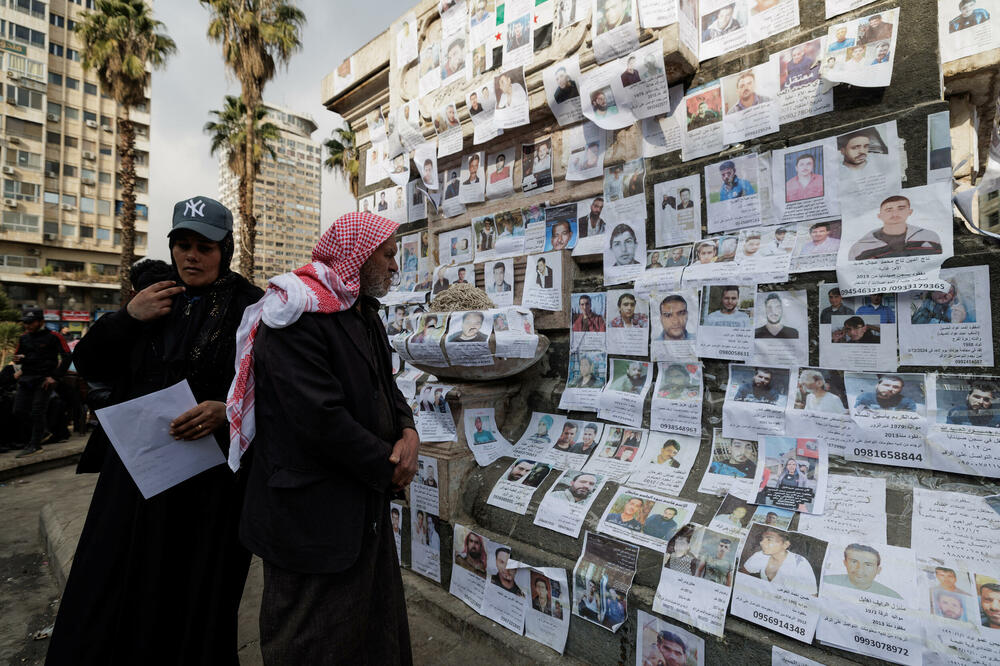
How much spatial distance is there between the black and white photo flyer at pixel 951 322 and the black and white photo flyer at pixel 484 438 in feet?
5.49

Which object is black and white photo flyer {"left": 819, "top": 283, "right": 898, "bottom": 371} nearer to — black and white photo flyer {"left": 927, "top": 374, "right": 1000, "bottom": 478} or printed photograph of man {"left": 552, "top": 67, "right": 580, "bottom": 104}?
black and white photo flyer {"left": 927, "top": 374, "right": 1000, "bottom": 478}

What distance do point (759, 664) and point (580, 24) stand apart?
2.84 m

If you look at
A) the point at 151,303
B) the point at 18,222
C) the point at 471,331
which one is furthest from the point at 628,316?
the point at 18,222

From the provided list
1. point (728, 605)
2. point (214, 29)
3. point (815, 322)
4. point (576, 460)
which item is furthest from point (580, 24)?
point (214, 29)

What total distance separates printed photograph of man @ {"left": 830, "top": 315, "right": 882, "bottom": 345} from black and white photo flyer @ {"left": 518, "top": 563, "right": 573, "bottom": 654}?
4.38ft

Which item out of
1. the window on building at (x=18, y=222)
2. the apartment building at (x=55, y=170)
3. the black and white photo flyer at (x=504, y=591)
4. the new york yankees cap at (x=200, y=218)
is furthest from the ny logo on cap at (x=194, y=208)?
the window on building at (x=18, y=222)

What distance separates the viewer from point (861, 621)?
1241 millimetres

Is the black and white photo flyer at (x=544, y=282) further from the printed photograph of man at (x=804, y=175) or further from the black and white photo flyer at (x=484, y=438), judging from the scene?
the printed photograph of man at (x=804, y=175)

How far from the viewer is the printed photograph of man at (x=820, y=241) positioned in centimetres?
179

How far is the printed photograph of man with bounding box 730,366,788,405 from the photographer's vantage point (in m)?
1.83

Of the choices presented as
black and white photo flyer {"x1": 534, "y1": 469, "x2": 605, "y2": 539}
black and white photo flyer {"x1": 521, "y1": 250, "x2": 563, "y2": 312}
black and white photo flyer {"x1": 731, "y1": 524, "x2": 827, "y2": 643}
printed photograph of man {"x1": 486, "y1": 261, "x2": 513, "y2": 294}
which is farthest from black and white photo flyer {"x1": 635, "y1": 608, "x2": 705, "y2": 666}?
printed photograph of man {"x1": 486, "y1": 261, "x2": 513, "y2": 294}

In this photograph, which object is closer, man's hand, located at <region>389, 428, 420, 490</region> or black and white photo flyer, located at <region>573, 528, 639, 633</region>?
man's hand, located at <region>389, 428, 420, 490</region>

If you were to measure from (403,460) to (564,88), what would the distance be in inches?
84.3

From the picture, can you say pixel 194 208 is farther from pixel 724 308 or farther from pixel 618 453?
pixel 724 308
